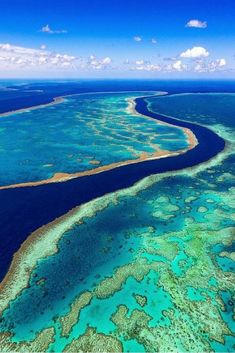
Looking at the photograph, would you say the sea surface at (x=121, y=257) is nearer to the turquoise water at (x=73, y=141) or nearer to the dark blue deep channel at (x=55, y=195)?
the dark blue deep channel at (x=55, y=195)

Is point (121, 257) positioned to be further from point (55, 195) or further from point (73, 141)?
point (73, 141)

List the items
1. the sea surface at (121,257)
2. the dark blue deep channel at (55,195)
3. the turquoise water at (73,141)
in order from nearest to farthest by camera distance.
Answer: the sea surface at (121,257) → the dark blue deep channel at (55,195) → the turquoise water at (73,141)

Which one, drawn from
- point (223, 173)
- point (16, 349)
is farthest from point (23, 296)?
point (223, 173)

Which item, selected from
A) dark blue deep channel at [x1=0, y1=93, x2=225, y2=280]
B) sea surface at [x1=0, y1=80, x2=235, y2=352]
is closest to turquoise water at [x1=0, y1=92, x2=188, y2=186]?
sea surface at [x1=0, y1=80, x2=235, y2=352]

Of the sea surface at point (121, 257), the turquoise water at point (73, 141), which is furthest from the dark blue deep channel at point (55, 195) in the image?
the turquoise water at point (73, 141)

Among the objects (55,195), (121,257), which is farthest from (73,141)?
(121,257)

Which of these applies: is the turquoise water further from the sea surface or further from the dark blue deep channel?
the dark blue deep channel
